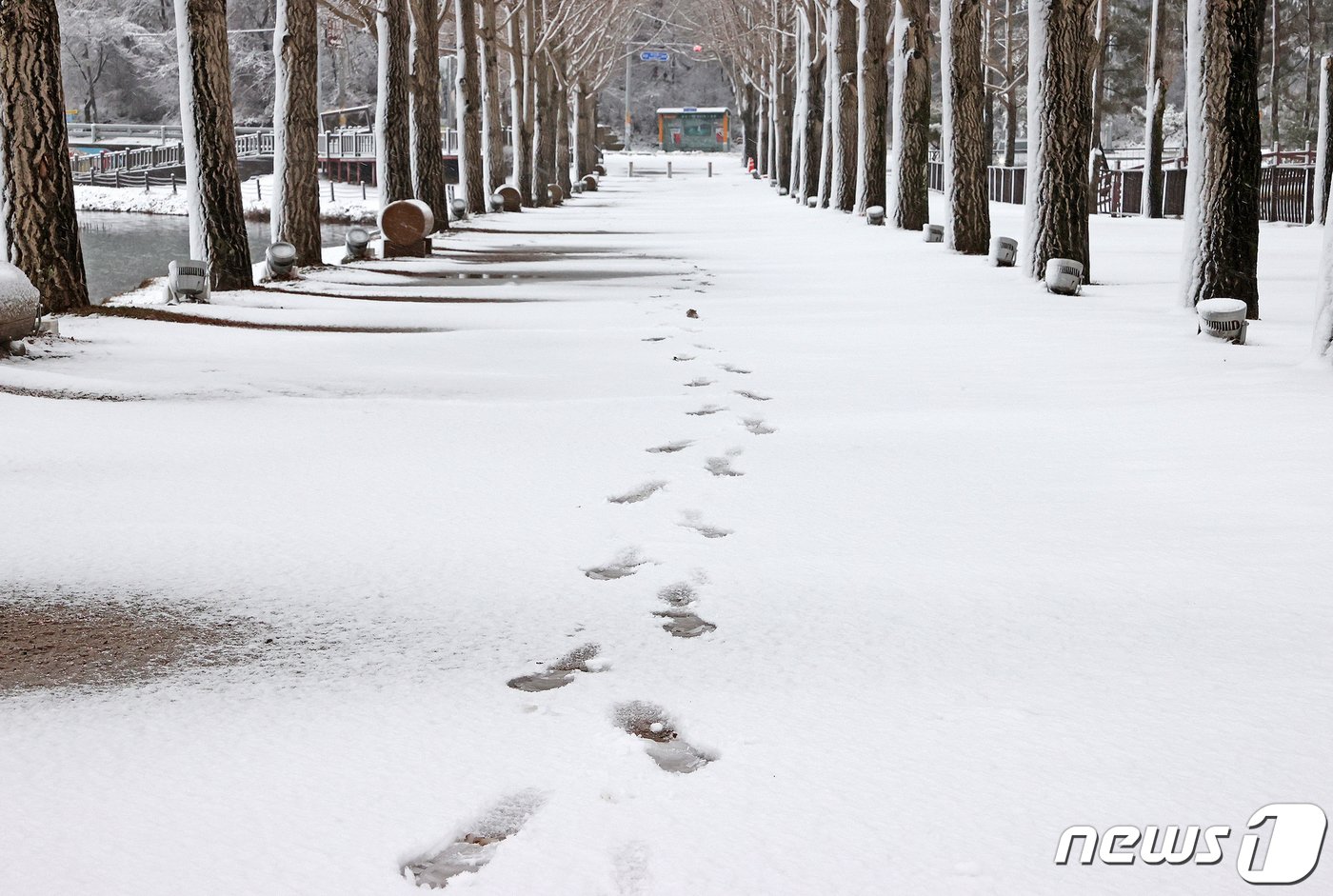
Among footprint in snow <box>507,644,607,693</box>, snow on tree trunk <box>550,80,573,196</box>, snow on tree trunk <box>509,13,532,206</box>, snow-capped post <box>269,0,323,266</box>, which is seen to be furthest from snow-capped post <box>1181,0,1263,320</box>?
snow on tree trunk <box>550,80,573,196</box>

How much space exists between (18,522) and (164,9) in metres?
62.8

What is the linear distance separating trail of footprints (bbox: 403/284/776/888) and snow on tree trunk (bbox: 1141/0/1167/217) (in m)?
22.9

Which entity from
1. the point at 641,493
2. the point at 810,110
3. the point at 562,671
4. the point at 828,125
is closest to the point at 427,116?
the point at 828,125

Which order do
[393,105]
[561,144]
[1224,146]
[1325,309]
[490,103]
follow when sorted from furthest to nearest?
1. [561,144]
2. [490,103]
3. [393,105]
4. [1224,146]
5. [1325,309]

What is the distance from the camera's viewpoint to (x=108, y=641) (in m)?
3.25

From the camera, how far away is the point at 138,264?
25.7 metres

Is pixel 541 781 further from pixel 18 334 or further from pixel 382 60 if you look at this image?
pixel 382 60

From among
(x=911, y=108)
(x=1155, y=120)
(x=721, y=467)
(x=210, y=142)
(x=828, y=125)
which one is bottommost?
(x=721, y=467)

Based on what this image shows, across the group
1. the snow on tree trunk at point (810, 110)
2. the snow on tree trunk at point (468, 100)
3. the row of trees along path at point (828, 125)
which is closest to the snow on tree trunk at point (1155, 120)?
the row of trees along path at point (828, 125)

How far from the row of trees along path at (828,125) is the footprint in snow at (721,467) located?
137 inches

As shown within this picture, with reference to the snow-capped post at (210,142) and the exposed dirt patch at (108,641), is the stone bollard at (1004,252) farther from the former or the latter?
the exposed dirt patch at (108,641)

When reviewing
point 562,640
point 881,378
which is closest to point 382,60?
point 881,378

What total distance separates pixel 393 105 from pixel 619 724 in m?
15.9

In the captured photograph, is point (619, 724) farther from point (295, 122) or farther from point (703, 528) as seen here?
point (295, 122)
